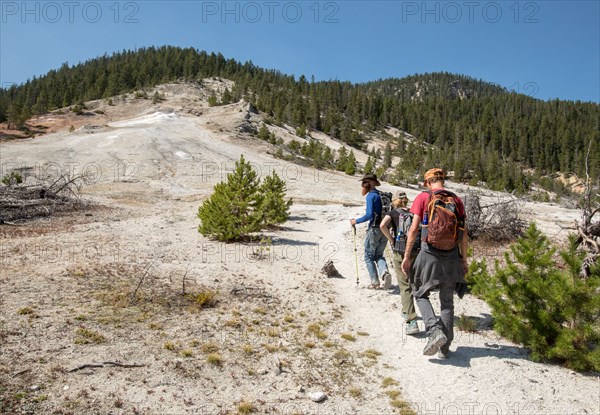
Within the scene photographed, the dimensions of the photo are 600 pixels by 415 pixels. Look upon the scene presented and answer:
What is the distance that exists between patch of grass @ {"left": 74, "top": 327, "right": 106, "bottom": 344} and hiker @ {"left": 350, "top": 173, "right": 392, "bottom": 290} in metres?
4.73

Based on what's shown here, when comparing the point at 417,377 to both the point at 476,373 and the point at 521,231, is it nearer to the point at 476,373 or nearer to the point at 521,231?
the point at 476,373

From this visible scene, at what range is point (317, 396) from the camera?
457 centimetres

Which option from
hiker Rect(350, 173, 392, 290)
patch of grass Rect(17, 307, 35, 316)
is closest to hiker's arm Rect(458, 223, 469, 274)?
hiker Rect(350, 173, 392, 290)

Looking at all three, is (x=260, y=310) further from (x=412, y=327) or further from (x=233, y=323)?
(x=412, y=327)

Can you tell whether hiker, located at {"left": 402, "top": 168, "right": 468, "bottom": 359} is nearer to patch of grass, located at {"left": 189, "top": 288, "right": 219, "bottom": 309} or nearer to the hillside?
patch of grass, located at {"left": 189, "top": 288, "right": 219, "bottom": 309}

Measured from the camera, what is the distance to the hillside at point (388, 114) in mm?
73062

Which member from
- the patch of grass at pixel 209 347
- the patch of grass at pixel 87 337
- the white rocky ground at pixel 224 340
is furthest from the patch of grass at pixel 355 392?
the patch of grass at pixel 87 337

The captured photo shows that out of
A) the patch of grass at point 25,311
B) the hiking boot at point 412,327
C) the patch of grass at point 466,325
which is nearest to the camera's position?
the patch of grass at point 25,311

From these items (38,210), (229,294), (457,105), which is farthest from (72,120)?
(457,105)

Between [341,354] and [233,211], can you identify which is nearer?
[341,354]

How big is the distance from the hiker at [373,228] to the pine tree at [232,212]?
5.37 m

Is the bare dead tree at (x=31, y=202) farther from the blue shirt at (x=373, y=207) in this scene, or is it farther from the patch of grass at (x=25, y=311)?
the blue shirt at (x=373, y=207)

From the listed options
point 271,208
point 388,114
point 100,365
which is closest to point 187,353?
point 100,365

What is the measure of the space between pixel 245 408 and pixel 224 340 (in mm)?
1685
